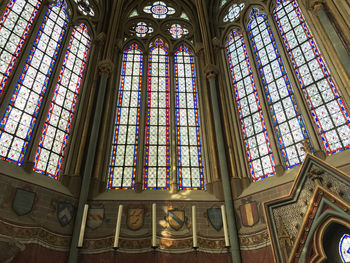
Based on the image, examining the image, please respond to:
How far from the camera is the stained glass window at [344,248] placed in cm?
622

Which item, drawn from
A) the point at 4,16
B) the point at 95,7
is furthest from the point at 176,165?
the point at 95,7

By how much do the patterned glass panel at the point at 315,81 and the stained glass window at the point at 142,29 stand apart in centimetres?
598

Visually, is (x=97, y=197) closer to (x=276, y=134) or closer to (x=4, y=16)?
(x=276, y=134)

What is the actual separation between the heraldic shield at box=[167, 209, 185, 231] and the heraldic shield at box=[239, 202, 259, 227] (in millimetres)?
1799

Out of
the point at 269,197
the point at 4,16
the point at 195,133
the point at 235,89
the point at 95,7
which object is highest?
the point at 95,7

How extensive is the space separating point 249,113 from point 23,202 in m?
7.83

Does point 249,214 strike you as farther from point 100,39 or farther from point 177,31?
point 177,31

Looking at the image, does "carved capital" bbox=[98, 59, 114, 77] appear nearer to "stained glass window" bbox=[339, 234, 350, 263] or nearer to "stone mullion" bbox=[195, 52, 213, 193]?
"stone mullion" bbox=[195, 52, 213, 193]

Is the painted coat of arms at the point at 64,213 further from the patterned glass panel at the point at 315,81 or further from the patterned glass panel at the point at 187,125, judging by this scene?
the patterned glass panel at the point at 315,81

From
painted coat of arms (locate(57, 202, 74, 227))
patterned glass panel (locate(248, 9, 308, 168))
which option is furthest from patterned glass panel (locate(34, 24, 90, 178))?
patterned glass panel (locate(248, 9, 308, 168))

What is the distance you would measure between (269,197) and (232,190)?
4.17 feet

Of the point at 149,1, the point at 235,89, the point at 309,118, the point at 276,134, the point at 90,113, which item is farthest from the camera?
the point at 149,1

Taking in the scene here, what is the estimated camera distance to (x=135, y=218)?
9.11m

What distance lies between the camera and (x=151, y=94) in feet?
41.0
